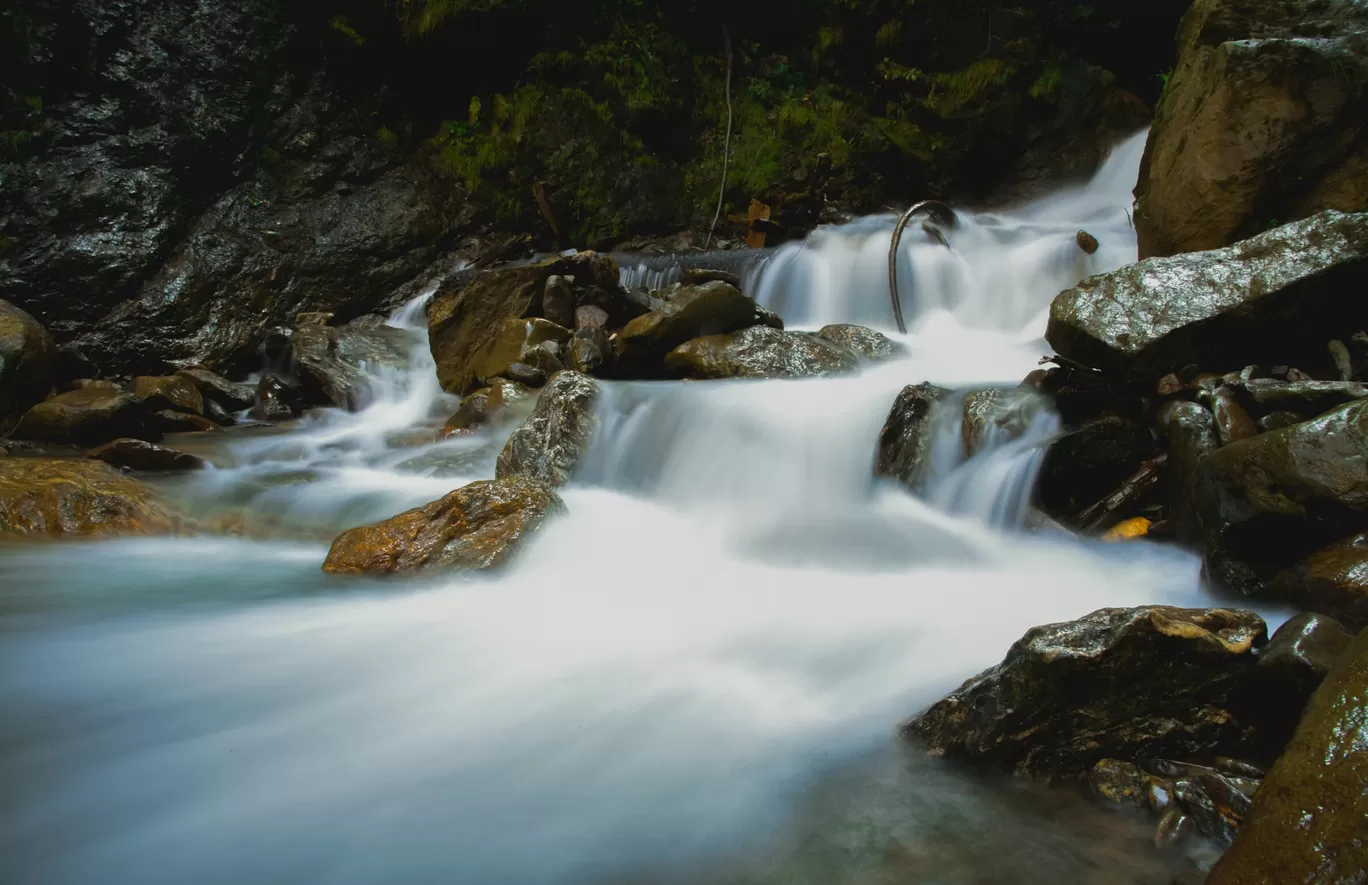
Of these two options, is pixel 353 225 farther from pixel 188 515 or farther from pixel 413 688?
pixel 413 688

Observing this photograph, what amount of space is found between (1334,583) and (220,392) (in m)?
9.35

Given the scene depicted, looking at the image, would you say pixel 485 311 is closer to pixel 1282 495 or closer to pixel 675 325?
pixel 675 325

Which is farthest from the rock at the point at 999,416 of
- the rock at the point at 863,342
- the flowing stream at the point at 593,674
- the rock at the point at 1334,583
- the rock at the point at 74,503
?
the rock at the point at 74,503

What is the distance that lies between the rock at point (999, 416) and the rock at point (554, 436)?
2620 millimetres

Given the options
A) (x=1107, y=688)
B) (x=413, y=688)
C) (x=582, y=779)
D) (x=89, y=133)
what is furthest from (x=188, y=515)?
(x=89, y=133)

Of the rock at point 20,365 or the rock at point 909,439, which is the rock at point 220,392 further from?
the rock at point 909,439

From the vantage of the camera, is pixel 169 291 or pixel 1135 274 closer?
pixel 1135 274

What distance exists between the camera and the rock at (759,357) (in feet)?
21.7

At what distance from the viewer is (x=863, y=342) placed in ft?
23.8

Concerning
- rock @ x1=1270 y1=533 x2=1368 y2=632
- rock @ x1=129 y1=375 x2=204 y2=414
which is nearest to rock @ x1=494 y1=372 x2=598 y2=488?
rock @ x1=1270 y1=533 x2=1368 y2=632

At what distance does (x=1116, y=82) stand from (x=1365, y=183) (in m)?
8.74

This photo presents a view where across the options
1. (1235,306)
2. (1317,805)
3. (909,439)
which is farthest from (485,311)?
(1317,805)

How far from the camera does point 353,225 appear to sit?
437 inches

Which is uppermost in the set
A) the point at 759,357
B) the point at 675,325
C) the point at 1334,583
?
the point at 675,325
